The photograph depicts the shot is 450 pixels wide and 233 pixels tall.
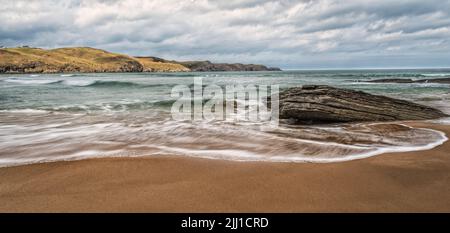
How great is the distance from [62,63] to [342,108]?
99078 mm

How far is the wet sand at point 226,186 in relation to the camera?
2.71 m

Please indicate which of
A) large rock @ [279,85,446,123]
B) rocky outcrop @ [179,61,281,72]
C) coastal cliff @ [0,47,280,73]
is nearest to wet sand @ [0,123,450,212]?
large rock @ [279,85,446,123]

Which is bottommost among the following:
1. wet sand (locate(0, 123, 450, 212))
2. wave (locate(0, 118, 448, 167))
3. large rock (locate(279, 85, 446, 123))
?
wet sand (locate(0, 123, 450, 212))

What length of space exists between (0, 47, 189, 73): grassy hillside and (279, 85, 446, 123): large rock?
292 feet

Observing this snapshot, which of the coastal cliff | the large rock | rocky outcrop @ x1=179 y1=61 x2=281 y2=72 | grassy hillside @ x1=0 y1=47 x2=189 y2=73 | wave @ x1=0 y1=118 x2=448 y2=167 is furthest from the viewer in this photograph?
rocky outcrop @ x1=179 y1=61 x2=281 y2=72

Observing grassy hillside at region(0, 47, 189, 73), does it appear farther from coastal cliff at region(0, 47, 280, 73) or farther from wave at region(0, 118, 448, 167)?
wave at region(0, 118, 448, 167)

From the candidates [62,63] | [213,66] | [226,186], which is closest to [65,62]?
[62,63]

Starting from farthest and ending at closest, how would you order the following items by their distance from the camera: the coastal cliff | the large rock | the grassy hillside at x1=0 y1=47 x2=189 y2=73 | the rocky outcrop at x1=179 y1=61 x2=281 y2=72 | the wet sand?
1. the rocky outcrop at x1=179 y1=61 x2=281 y2=72
2. the coastal cliff
3. the grassy hillside at x1=0 y1=47 x2=189 y2=73
4. the large rock
5. the wet sand

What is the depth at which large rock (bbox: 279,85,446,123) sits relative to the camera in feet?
25.0

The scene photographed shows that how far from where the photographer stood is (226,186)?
3158mm

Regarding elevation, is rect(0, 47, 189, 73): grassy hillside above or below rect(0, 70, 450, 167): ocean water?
above
